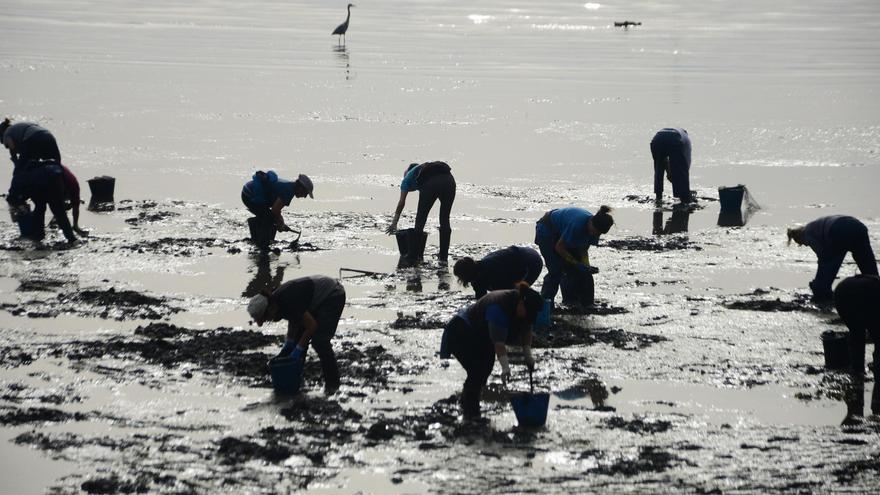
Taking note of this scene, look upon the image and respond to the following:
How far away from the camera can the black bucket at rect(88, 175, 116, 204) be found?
17.8 m

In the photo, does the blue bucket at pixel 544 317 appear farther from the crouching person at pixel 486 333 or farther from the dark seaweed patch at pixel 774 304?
the dark seaweed patch at pixel 774 304

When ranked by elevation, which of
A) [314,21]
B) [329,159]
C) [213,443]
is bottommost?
[213,443]

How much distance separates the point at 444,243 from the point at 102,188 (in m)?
5.60

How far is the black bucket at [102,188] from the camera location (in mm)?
17812

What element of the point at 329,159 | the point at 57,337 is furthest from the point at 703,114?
the point at 57,337

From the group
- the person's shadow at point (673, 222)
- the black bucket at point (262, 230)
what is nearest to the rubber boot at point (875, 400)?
the person's shadow at point (673, 222)

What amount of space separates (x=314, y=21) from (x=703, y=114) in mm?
31543

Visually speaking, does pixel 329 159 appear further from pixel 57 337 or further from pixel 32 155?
pixel 57 337

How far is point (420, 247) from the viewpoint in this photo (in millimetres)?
15008

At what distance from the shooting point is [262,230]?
50.3 feet

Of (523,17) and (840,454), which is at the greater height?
(523,17)

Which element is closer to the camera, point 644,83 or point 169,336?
point 169,336

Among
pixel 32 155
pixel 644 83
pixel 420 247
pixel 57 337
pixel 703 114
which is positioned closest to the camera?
pixel 57 337

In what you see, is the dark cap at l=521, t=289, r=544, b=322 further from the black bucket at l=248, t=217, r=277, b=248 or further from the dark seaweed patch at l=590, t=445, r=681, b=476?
the black bucket at l=248, t=217, r=277, b=248
